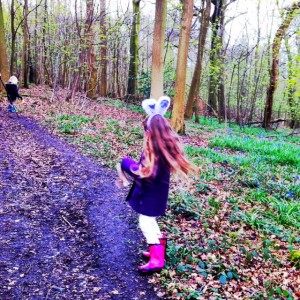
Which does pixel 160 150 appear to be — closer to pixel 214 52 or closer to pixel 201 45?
pixel 201 45

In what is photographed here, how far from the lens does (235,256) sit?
174 inches

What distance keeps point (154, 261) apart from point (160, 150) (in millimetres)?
1398

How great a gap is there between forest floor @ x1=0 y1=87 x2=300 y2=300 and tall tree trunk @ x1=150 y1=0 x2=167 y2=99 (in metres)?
3.20

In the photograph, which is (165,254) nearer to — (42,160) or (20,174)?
(20,174)

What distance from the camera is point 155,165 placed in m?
3.53

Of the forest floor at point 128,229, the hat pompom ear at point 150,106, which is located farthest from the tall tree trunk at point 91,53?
the hat pompom ear at point 150,106

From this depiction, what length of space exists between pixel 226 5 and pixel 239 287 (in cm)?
2094

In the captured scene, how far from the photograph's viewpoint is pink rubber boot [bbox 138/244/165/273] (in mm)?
3922

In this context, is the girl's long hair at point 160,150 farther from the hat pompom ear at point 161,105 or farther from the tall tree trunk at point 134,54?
the tall tree trunk at point 134,54

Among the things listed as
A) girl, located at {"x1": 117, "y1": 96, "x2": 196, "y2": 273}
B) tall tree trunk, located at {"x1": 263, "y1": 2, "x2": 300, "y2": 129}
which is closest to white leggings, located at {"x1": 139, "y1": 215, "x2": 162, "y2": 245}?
girl, located at {"x1": 117, "y1": 96, "x2": 196, "y2": 273}

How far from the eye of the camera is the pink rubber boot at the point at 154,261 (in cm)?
392

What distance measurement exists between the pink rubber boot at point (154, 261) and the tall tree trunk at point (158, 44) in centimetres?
817

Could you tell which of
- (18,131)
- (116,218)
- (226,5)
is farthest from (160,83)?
(226,5)

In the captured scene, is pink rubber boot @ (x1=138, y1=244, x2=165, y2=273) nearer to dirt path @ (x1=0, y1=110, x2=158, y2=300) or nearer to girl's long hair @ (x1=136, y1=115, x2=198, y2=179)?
dirt path @ (x1=0, y1=110, x2=158, y2=300)
